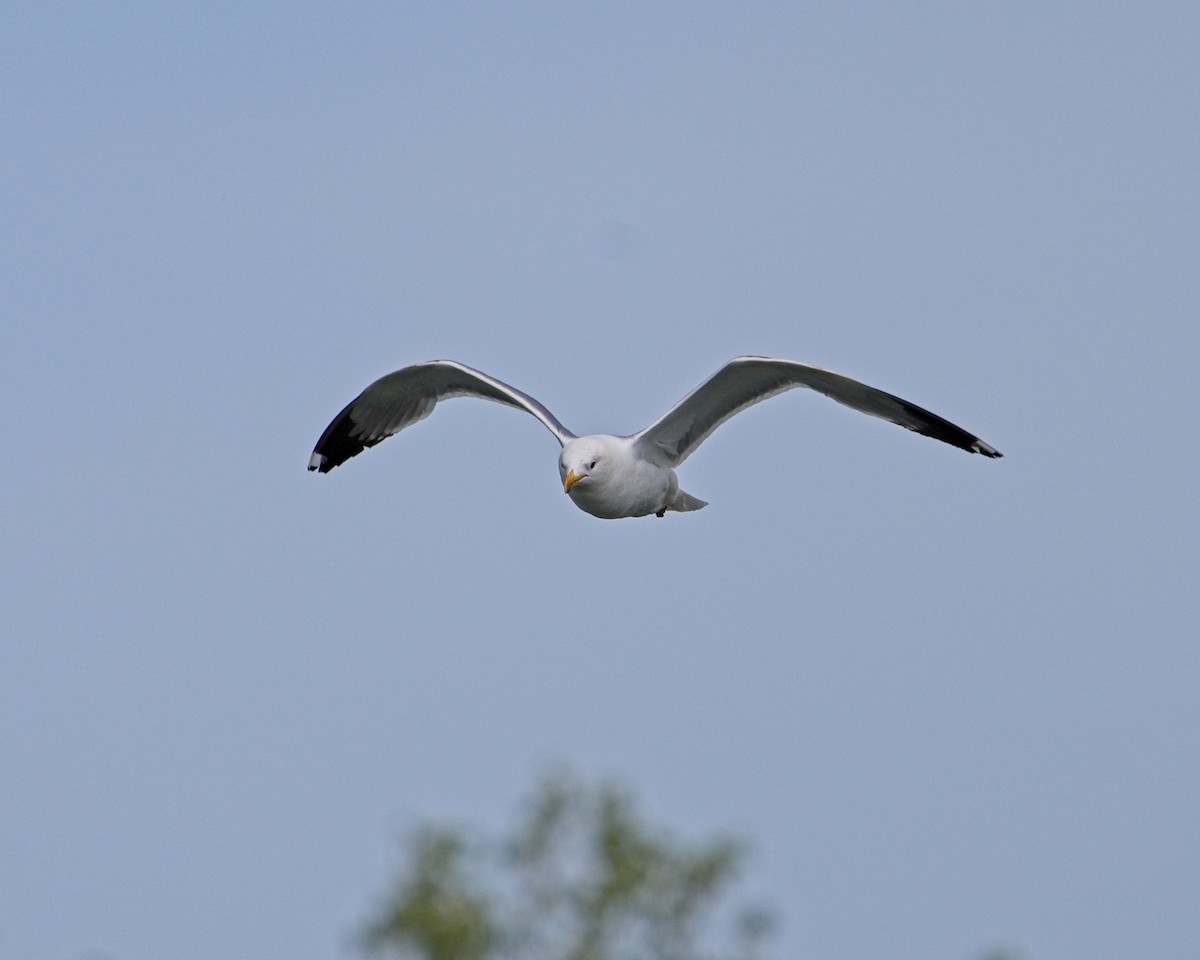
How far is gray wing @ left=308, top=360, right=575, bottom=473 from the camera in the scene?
47.0 feet

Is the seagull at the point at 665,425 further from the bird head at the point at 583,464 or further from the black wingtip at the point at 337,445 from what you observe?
the black wingtip at the point at 337,445

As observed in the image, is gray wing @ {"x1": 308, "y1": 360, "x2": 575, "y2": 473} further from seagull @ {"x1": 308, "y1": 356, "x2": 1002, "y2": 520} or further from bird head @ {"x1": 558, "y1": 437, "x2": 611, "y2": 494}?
bird head @ {"x1": 558, "y1": 437, "x2": 611, "y2": 494}

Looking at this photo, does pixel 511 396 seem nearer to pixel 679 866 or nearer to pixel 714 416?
pixel 714 416

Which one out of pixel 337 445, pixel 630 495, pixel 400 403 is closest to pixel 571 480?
pixel 630 495

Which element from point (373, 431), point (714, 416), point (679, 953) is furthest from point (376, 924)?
point (714, 416)

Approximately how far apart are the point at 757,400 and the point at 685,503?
92 cm

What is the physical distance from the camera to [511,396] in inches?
554

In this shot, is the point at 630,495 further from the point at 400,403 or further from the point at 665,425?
the point at 400,403

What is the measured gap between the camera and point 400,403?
15.2 m

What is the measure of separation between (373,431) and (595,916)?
969 cm

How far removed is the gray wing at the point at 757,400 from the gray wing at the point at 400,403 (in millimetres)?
665

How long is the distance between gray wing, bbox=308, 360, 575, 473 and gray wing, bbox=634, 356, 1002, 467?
0.66m

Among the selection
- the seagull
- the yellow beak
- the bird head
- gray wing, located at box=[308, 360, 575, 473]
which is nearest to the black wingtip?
gray wing, located at box=[308, 360, 575, 473]

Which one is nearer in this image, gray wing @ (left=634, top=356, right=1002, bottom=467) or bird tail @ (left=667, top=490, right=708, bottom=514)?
gray wing @ (left=634, top=356, right=1002, bottom=467)
